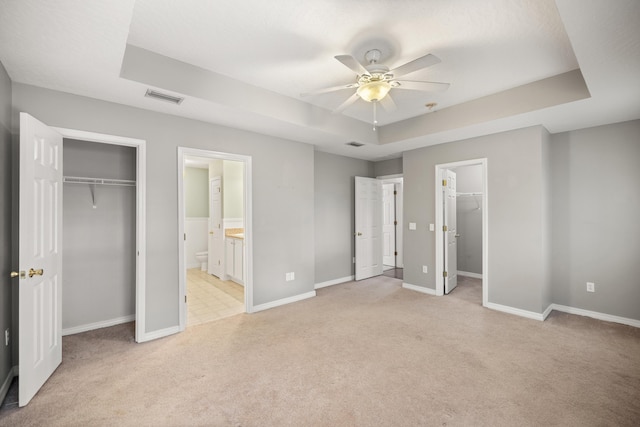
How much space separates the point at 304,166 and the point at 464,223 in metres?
3.83

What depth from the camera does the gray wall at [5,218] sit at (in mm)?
2168

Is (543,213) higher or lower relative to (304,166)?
lower

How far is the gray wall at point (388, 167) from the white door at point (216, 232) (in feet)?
10.8

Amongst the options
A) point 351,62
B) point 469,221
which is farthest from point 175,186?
point 469,221

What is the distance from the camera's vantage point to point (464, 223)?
618cm

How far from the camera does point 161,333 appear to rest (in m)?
3.19

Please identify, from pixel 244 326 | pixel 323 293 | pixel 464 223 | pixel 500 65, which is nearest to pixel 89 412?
pixel 244 326

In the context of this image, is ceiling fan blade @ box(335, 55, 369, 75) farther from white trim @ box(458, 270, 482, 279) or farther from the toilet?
the toilet

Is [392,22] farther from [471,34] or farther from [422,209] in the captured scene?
[422,209]

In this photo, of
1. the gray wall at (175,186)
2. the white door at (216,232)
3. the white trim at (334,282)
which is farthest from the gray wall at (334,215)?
the white door at (216,232)

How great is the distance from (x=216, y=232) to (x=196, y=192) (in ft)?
5.47

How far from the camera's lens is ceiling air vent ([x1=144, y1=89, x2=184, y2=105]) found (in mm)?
2729

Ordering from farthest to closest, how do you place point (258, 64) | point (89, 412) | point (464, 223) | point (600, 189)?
point (464, 223) → point (600, 189) → point (258, 64) → point (89, 412)

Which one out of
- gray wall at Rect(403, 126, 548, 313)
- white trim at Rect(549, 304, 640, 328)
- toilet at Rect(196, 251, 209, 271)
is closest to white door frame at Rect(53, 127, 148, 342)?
toilet at Rect(196, 251, 209, 271)
